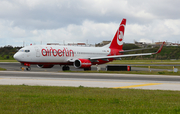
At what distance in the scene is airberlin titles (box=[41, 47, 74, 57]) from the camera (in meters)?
35.0

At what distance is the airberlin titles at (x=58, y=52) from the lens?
35.0 meters

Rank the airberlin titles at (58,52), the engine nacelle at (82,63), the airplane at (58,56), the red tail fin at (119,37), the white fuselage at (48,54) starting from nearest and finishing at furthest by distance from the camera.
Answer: the white fuselage at (48,54), the airplane at (58,56), the airberlin titles at (58,52), the engine nacelle at (82,63), the red tail fin at (119,37)

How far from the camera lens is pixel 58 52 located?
36.4m

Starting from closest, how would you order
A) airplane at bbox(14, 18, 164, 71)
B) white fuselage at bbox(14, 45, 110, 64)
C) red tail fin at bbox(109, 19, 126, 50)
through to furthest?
1. white fuselage at bbox(14, 45, 110, 64)
2. airplane at bbox(14, 18, 164, 71)
3. red tail fin at bbox(109, 19, 126, 50)

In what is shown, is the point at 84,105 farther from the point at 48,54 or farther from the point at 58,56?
the point at 58,56

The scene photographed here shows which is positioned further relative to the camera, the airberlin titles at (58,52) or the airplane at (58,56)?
the airberlin titles at (58,52)

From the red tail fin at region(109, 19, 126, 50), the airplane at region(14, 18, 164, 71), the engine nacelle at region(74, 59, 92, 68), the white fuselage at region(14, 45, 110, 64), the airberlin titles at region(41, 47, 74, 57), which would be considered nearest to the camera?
the white fuselage at region(14, 45, 110, 64)

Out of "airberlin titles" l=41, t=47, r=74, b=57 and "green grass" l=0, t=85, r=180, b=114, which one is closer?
"green grass" l=0, t=85, r=180, b=114

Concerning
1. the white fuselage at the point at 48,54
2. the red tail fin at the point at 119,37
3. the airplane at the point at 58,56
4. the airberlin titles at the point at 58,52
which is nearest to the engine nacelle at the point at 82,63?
the airplane at the point at 58,56

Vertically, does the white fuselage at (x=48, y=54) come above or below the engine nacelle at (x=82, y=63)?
above

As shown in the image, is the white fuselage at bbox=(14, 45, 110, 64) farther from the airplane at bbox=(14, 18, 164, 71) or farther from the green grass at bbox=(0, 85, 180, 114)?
the green grass at bbox=(0, 85, 180, 114)

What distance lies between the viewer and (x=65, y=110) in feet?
28.4

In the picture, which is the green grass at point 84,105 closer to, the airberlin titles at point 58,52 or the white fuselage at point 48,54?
the white fuselage at point 48,54

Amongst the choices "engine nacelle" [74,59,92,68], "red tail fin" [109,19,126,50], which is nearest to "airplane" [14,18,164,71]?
"engine nacelle" [74,59,92,68]
